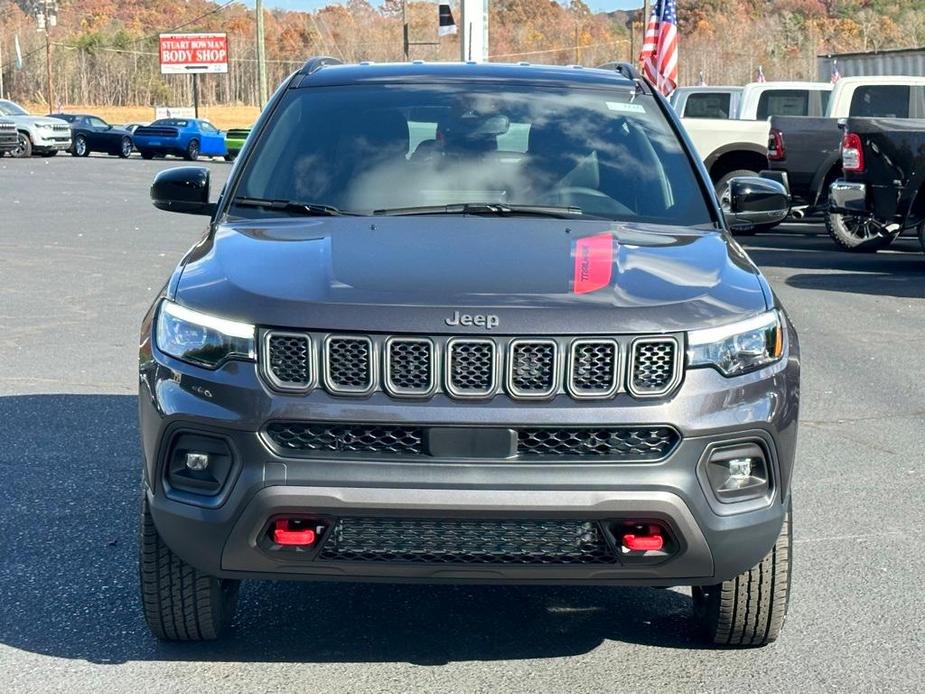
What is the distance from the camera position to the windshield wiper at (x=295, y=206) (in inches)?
185

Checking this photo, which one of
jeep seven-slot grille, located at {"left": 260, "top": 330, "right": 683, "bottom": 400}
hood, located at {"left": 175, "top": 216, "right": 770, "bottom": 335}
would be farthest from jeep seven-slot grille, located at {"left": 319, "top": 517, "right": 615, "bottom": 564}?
hood, located at {"left": 175, "top": 216, "right": 770, "bottom": 335}

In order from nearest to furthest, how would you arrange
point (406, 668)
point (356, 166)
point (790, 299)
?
point (406, 668) < point (356, 166) < point (790, 299)

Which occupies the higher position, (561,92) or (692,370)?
(561,92)

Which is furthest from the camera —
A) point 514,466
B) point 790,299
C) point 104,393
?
point 790,299

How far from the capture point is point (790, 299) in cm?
1252

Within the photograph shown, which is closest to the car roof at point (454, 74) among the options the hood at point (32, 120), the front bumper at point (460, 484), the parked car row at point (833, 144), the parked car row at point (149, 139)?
the front bumper at point (460, 484)

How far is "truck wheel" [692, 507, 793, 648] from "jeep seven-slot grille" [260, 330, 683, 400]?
727 mm

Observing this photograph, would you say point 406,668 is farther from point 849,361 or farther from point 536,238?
point 849,361

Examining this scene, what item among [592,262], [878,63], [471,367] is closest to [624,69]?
[592,262]

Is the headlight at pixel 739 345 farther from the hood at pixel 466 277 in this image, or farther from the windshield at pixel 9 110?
the windshield at pixel 9 110

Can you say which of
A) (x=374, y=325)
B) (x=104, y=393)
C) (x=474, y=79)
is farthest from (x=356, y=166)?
(x=104, y=393)

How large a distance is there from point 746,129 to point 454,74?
14.1 metres

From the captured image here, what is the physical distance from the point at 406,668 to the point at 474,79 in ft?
7.72

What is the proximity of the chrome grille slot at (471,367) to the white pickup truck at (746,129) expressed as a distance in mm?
15130
